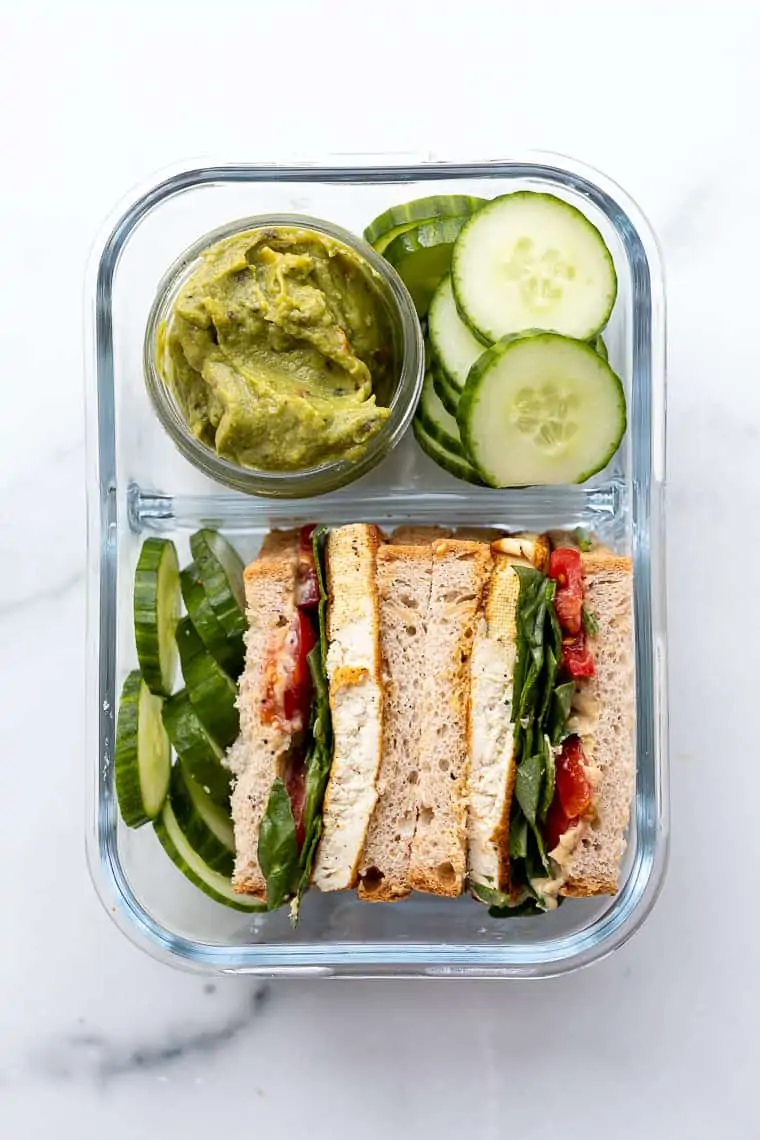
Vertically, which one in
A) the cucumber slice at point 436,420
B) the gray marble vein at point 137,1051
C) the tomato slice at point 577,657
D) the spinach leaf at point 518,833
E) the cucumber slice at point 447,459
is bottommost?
the gray marble vein at point 137,1051

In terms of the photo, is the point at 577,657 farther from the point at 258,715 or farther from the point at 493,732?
the point at 258,715

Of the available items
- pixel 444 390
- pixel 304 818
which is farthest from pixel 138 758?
pixel 444 390

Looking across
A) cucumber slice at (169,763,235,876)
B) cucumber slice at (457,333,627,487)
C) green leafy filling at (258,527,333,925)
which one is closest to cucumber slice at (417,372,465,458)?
cucumber slice at (457,333,627,487)

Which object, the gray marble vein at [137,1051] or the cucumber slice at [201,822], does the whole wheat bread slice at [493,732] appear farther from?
the gray marble vein at [137,1051]

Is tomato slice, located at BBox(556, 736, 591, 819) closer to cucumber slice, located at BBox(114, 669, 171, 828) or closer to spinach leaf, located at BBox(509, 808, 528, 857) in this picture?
spinach leaf, located at BBox(509, 808, 528, 857)

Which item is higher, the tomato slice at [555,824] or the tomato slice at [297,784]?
the tomato slice at [297,784]

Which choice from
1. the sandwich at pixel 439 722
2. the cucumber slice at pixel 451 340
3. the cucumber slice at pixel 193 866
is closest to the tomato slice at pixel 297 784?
the sandwich at pixel 439 722
